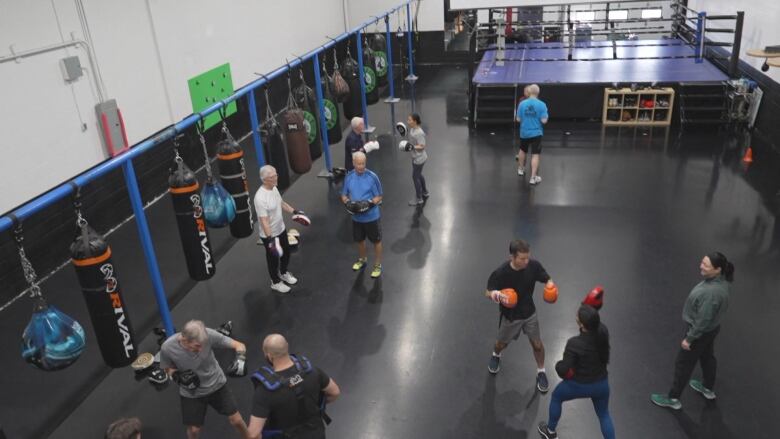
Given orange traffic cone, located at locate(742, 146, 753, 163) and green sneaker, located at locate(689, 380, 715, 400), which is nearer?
green sneaker, located at locate(689, 380, 715, 400)

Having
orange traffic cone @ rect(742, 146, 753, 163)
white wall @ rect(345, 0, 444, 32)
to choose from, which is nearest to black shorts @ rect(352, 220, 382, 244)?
orange traffic cone @ rect(742, 146, 753, 163)

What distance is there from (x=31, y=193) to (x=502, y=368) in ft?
17.5

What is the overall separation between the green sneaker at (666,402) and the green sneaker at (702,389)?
243 mm

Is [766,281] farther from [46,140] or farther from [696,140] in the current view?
[46,140]

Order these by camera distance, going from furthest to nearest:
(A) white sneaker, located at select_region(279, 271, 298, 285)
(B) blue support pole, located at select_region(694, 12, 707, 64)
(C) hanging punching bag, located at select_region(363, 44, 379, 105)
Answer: (B) blue support pole, located at select_region(694, 12, 707, 64) → (C) hanging punching bag, located at select_region(363, 44, 379, 105) → (A) white sneaker, located at select_region(279, 271, 298, 285)

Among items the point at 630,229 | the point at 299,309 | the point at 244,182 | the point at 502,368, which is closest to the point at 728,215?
the point at 630,229

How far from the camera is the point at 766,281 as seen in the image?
6.16 m

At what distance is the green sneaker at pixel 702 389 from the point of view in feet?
15.2

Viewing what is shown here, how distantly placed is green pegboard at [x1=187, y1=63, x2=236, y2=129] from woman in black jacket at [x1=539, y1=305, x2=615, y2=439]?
7.16 meters

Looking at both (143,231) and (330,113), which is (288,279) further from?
(330,113)

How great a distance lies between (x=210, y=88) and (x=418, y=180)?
4.14 m

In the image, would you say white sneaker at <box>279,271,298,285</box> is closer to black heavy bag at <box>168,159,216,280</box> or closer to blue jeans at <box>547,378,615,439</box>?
black heavy bag at <box>168,159,216,280</box>

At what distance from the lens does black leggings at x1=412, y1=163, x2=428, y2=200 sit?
8148 millimetres

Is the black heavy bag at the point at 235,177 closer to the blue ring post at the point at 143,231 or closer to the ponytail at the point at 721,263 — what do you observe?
the blue ring post at the point at 143,231
